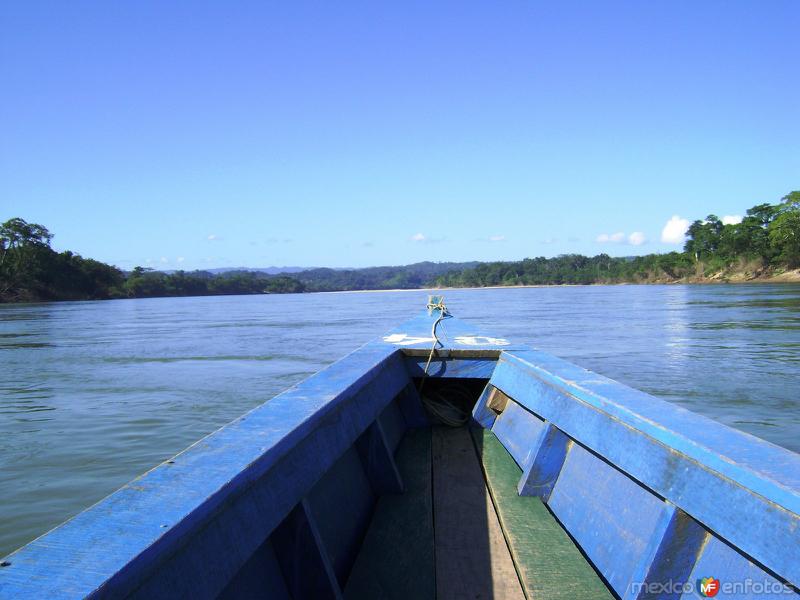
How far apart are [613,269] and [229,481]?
13824 centimetres

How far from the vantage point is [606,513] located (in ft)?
7.20

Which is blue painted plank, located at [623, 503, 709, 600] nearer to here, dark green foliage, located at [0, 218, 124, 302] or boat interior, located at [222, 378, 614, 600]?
boat interior, located at [222, 378, 614, 600]

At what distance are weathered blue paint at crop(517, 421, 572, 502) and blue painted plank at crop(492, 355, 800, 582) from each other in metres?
0.26

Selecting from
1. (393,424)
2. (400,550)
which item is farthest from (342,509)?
(393,424)

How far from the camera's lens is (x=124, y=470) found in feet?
19.0

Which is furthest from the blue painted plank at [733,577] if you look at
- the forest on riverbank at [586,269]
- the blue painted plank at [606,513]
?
the forest on riverbank at [586,269]

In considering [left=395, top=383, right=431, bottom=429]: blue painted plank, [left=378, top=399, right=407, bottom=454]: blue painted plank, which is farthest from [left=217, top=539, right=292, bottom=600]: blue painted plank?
[left=395, top=383, right=431, bottom=429]: blue painted plank

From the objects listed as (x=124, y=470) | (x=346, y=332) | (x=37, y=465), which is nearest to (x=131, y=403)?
(x=37, y=465)

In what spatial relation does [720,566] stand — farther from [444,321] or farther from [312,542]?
[444,321]

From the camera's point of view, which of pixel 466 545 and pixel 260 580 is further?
pixel 466 545

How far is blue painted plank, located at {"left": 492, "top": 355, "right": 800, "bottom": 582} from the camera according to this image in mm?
1228

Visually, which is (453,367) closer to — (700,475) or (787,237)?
(700,475)

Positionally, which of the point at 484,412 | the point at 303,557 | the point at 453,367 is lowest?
the point at 484,412

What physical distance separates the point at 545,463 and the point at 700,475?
1355mm
